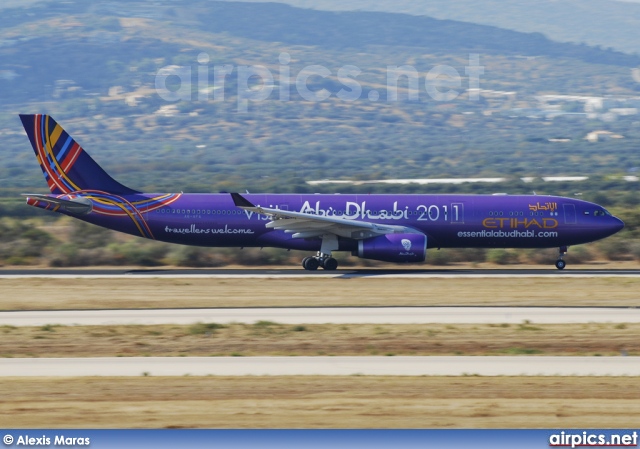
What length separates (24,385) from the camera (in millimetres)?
17719

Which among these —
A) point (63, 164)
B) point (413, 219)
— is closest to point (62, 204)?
point (63, 164)

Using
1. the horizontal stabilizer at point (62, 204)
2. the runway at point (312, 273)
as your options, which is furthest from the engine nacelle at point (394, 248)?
the horizontal stabilizer at point (62, 204)

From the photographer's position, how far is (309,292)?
3172 cm

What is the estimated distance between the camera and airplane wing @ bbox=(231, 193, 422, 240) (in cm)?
3681

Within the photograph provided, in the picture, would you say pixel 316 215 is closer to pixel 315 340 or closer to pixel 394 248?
pixel 394 248

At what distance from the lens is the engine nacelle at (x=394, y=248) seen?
37062mm

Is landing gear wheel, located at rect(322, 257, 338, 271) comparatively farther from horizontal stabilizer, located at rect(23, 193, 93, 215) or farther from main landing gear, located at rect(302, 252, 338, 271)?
horizontal stabilizer, located at rect(23, 193, 93, 215)

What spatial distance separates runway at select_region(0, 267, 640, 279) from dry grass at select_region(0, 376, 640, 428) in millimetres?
18431

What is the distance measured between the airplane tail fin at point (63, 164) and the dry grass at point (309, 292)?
5858 mm

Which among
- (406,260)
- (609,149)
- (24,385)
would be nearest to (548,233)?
(406,260)

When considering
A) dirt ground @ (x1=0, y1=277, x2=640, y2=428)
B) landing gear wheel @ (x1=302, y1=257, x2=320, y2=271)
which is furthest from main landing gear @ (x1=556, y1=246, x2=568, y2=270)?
landing gear wheel @ (x1=302, y1=257, x2=320, y2=271)

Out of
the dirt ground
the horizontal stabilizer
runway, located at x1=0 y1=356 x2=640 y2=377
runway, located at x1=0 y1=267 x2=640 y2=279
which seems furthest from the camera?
the horizontal stabilizer

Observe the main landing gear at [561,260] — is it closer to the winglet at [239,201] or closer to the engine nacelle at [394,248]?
the engine nacelle at [394,248]

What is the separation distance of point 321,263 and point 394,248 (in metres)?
3.47
